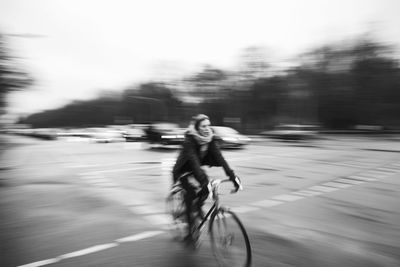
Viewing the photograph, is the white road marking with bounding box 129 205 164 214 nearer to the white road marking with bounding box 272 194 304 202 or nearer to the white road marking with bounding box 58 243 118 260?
the white road marking with bounding box 58 243 118 260

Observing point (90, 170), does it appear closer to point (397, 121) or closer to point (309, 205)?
point (309, 205)

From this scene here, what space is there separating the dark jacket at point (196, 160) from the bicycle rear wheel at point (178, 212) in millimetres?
388

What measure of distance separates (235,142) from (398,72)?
3676 centimetres

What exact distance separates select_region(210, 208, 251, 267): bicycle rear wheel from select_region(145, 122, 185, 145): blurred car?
58.9 feet

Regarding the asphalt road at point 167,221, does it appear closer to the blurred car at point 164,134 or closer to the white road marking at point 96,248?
the white road marking at point 96,248

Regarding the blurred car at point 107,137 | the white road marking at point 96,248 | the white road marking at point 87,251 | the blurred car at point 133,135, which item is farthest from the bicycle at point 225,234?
the blurred car at point 107,137

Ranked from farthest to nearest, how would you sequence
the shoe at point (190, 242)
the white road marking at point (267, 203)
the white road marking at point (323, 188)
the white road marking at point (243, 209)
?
the white road marking at point (323, 188) < the white road marking at point (267, 203) < the white road marking at point (243, 209) < the shoe at point (190, 242)

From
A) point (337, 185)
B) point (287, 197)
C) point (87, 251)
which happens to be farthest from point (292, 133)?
point (87, 251)

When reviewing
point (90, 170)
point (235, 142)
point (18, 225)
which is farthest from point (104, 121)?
point (18, 225)

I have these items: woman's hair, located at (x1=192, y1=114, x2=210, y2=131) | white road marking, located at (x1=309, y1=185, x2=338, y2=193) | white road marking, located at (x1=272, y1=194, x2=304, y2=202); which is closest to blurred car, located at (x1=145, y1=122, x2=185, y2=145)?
white road marking, located at (x1=309, y1=185, x2=338, y2=193)

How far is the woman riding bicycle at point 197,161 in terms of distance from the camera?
4152mm

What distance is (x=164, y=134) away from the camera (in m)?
22.2

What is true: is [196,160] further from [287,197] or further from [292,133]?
[292,133]

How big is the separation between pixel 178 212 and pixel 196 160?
3.34 feet
